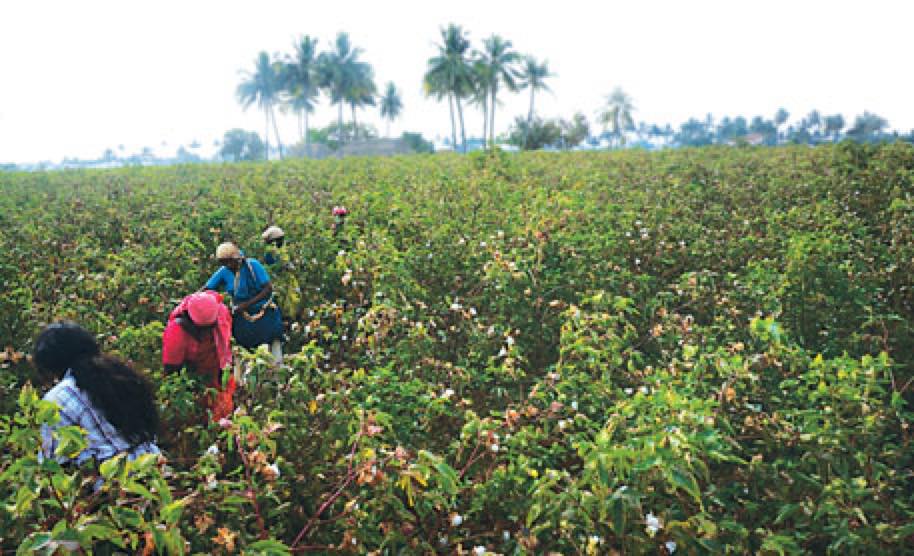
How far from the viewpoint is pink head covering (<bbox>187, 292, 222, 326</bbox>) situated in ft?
10.4

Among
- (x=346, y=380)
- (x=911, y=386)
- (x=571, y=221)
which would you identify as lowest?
(x=911, y=386)

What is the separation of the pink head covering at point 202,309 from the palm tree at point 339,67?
5305 centimetres

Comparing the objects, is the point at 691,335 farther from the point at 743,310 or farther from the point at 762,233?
Answer: the point at 762,233

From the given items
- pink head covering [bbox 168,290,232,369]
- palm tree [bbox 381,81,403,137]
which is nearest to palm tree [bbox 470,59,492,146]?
palm tree [bbox 381,81,403,137]

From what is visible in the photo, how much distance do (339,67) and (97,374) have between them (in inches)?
2230

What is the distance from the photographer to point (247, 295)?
13.7ft

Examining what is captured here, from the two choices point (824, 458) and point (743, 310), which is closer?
point (824, 458)

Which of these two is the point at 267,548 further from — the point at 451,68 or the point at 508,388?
the point at 451,68

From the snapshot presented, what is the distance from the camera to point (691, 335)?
3633 millimetres

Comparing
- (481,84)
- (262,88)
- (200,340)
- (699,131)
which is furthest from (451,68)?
(699,131)

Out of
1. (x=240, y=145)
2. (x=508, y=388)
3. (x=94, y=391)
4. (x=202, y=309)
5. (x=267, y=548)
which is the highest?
(x=240, y=145)

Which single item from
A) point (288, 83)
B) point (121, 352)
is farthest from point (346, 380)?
point (288, 83)

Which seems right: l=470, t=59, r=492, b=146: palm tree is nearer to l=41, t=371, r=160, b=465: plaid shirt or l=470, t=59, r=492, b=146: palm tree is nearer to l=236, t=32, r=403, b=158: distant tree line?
l=236, t=32, r=403, b=158: distant tree line

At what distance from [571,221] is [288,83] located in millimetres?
56181
